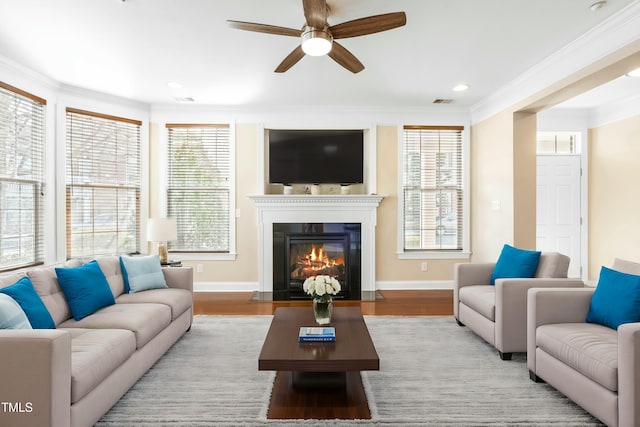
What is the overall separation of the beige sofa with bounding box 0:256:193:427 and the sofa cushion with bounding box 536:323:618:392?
269 cm

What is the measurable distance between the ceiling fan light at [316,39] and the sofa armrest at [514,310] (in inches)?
90.2

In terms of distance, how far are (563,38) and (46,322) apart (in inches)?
172

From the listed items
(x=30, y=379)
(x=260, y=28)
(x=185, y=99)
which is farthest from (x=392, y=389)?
(x=185, y=99)

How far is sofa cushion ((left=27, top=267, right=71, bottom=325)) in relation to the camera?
8.20ft

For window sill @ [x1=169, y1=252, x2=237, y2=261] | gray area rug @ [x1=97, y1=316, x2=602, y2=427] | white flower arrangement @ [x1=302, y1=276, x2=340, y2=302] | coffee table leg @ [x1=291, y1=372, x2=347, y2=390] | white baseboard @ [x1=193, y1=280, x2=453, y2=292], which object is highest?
white flower arrangement @ [x1=302, y1=276, x2=340, y2=302]

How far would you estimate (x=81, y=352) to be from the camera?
2.02 meters

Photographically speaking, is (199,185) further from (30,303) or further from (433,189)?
(433,189)

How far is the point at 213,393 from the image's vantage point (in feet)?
7.94

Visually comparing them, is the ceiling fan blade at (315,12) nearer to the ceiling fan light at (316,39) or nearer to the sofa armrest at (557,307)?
the ceiling fan light at (316,39)

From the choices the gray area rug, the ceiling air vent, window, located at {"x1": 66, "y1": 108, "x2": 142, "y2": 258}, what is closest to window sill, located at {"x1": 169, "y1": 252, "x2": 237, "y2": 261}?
window, located at {"x1": 66, "y1": 108, "x2": 142, "y2": 258}

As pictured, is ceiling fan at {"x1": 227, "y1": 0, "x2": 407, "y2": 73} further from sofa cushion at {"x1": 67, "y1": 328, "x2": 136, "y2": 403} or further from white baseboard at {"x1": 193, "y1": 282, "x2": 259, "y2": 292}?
white baseboard at {"x1": 193, "y1": 282, "x2": 259, "y2": 292}

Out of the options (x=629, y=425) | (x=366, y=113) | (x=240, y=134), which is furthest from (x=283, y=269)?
(x=629, y=425)

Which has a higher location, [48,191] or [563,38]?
[563,38]

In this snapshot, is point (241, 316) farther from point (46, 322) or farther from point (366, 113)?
point (366, 113)
